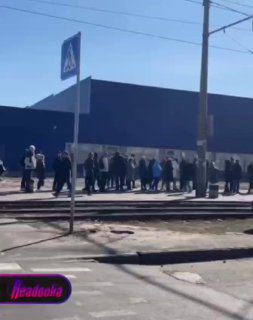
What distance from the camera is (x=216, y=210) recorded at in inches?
675

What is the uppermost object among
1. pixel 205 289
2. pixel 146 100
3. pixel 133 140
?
pixel 146 100

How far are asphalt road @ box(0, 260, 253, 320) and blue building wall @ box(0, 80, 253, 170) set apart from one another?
118ft

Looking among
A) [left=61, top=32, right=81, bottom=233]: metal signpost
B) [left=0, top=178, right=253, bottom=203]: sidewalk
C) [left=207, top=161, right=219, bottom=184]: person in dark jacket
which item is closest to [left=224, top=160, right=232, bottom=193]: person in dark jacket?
[left=207, top=161, right=219, bottom=184]: person in dark jacket

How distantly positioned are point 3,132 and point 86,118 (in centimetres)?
687

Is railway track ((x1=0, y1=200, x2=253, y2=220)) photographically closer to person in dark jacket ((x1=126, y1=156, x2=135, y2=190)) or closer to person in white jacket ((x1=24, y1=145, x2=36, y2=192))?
person in white jacket ((x1=24, y1=145, x2=36, y2=192))

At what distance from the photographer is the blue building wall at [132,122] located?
44.2m

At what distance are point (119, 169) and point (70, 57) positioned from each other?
1355cm

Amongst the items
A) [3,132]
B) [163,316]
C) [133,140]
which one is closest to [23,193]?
[163,316]

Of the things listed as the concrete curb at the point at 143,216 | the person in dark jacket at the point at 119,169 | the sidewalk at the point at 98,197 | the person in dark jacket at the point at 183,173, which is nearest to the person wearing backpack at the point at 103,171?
the person in dark jacket at the point at 119,169

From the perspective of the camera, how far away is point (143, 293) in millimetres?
6898

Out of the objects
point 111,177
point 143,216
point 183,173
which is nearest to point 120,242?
point 143,216

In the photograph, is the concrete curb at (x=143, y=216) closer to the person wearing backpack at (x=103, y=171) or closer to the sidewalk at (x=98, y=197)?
the sidewalk at (x=98, y=197)

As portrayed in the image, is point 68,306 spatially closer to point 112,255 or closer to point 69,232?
point 112,255

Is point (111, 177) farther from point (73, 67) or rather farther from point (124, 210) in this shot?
point (73, 67)
